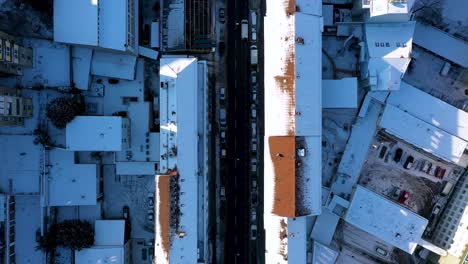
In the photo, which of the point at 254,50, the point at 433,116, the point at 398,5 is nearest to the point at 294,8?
the point at 254,50

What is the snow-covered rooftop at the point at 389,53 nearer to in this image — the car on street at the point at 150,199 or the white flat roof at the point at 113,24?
the white flat roof at the point at 113,24

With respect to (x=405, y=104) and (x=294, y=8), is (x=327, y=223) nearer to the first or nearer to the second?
(x=405, y=104)

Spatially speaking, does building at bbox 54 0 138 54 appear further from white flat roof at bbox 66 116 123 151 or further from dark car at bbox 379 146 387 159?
dark car at bbox 379 146 387 159

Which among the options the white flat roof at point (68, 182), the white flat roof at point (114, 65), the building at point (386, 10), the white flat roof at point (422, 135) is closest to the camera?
the building at point (386, 10)

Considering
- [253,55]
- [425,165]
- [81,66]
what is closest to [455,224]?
[425,165]

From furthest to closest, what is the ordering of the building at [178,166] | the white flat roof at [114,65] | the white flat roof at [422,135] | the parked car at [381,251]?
the parked car at [381,251]
the white flat roof at [114,65]
the white flat roof at [422,135]
the building at [178,166]

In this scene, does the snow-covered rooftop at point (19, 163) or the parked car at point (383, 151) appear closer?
the snow-covered rooftop at point (19, 163)

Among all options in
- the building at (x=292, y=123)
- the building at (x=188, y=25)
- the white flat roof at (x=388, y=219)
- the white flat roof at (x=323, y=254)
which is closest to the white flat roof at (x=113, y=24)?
the building at (x=188, y=25)
